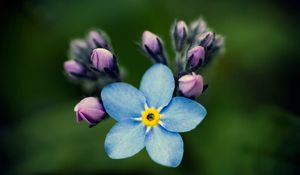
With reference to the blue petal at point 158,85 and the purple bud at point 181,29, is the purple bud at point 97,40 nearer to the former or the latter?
the purple bud at point 181,29

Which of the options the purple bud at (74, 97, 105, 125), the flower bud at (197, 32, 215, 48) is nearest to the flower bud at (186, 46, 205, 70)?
the flower bud at (197, 32, 215, 48)

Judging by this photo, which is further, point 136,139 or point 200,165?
point 200,165

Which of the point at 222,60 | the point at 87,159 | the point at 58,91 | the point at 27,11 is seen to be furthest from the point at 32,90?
the point at 222,60

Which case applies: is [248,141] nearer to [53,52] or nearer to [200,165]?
[200,165]

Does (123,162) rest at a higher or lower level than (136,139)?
lower

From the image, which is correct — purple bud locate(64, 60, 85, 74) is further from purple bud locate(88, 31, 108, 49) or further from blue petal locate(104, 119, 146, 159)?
blue petal locate(104, 119, 146, 159)

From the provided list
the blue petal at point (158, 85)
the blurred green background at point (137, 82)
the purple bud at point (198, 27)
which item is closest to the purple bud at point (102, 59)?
the blue petal at point (158, 85)
